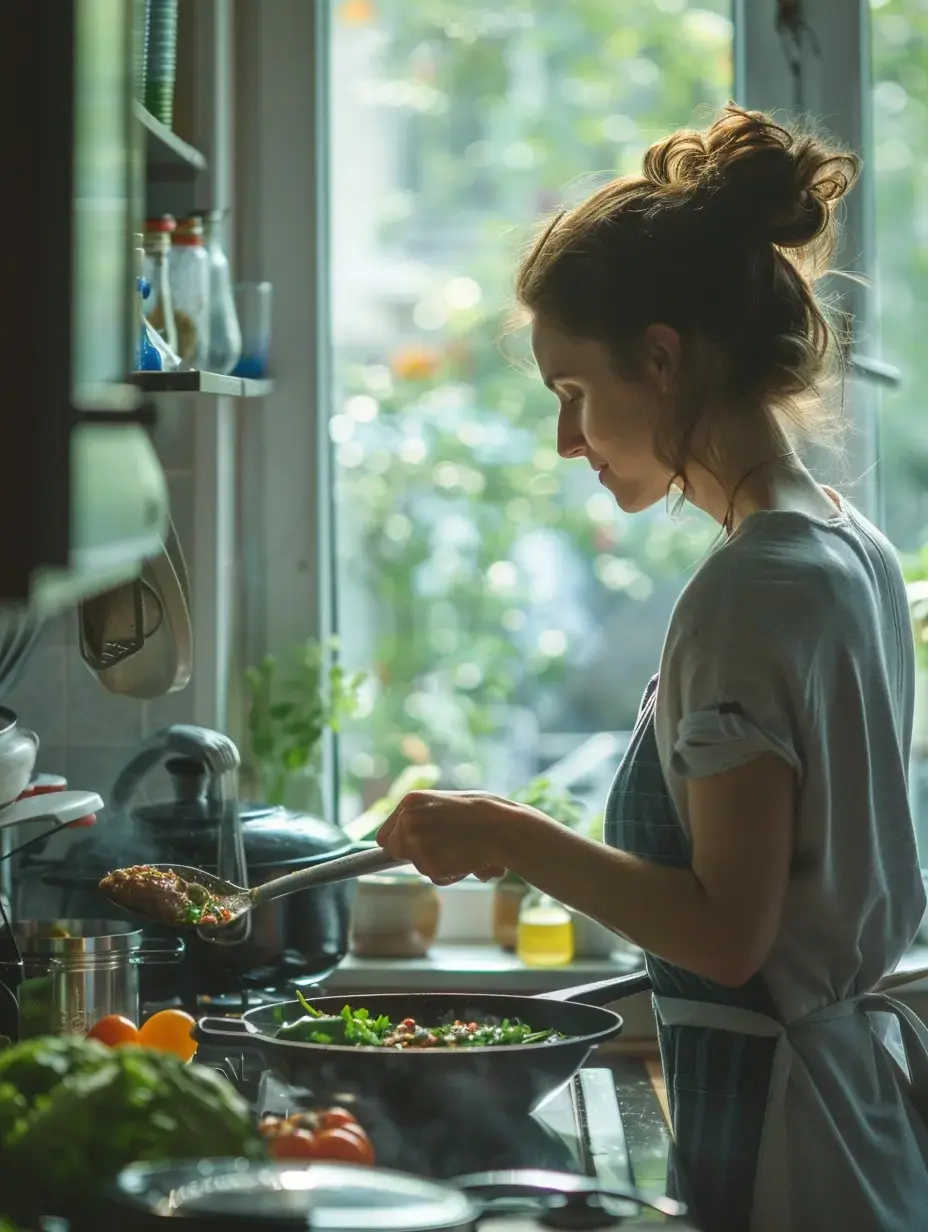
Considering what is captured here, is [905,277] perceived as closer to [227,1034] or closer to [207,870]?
[207,870]

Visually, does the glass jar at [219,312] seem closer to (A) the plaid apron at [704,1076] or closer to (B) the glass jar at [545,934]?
(B) the glass jar at [545,934]

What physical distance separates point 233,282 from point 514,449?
1.51ft

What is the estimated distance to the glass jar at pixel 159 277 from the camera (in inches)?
72.9

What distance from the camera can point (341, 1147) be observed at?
3.22ft

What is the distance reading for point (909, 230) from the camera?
2.28 metres

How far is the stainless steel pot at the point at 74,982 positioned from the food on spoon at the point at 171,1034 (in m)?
0.04

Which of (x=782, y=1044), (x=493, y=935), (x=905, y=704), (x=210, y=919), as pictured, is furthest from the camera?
(x=493, y=935)

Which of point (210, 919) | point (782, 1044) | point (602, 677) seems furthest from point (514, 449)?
point (782, 1044)

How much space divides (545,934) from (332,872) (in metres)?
0.74

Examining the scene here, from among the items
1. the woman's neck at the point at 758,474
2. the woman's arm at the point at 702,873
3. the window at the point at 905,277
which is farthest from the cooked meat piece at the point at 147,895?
the window at the point at 905,277

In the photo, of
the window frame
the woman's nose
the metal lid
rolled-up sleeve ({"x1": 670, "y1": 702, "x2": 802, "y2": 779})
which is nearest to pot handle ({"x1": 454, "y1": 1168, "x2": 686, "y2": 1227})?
rolled-up sleeve ({"x1": 670, "y1": 702, "x2": 802, "y2": 779})

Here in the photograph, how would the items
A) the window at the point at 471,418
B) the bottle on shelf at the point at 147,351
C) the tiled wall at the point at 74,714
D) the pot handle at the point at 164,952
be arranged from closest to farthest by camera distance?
the pot handle at the point at 164,952 → the bottle on shelf at the point at 147,351 → the tiled wall at the point at 74,714 → the window at the point at 471,418

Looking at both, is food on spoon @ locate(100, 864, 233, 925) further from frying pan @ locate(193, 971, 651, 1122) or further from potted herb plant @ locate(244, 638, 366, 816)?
potted herb plant @ locate(244, 638, 366, 816)

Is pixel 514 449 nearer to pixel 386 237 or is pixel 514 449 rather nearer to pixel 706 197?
pixel 386 237
